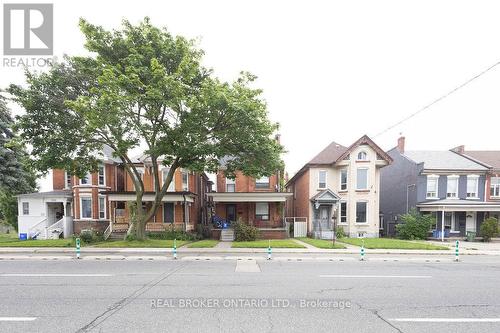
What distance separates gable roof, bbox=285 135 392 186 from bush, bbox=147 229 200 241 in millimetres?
13363

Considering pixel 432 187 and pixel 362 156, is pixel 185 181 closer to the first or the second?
pixel 362 156

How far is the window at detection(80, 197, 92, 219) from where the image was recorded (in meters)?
25.1

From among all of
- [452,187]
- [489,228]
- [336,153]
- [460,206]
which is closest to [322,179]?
[336,153]

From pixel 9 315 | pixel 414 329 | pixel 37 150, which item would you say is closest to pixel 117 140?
pixel 37 150

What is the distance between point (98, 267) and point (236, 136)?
9615mm

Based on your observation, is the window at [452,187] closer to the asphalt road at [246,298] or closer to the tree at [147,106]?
the asphalt road at [246,298]

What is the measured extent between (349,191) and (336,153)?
463cm

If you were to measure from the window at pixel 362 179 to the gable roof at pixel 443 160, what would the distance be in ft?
19.5

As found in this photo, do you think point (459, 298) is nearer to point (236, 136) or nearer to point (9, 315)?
point (9, 315)

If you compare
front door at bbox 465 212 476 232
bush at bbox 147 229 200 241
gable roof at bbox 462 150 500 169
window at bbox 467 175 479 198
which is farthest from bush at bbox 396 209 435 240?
bush at bbox 147 229 200 241

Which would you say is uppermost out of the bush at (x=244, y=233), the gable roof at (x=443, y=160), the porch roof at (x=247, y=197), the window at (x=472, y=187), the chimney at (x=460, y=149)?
the chimney at (x=460, y=149)

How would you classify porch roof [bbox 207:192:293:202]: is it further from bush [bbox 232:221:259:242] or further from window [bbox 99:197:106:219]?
window [bbox 99:197:106:219]

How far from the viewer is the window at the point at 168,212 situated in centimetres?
2552

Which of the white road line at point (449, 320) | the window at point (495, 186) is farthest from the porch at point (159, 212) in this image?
the window at point (495, 186)
